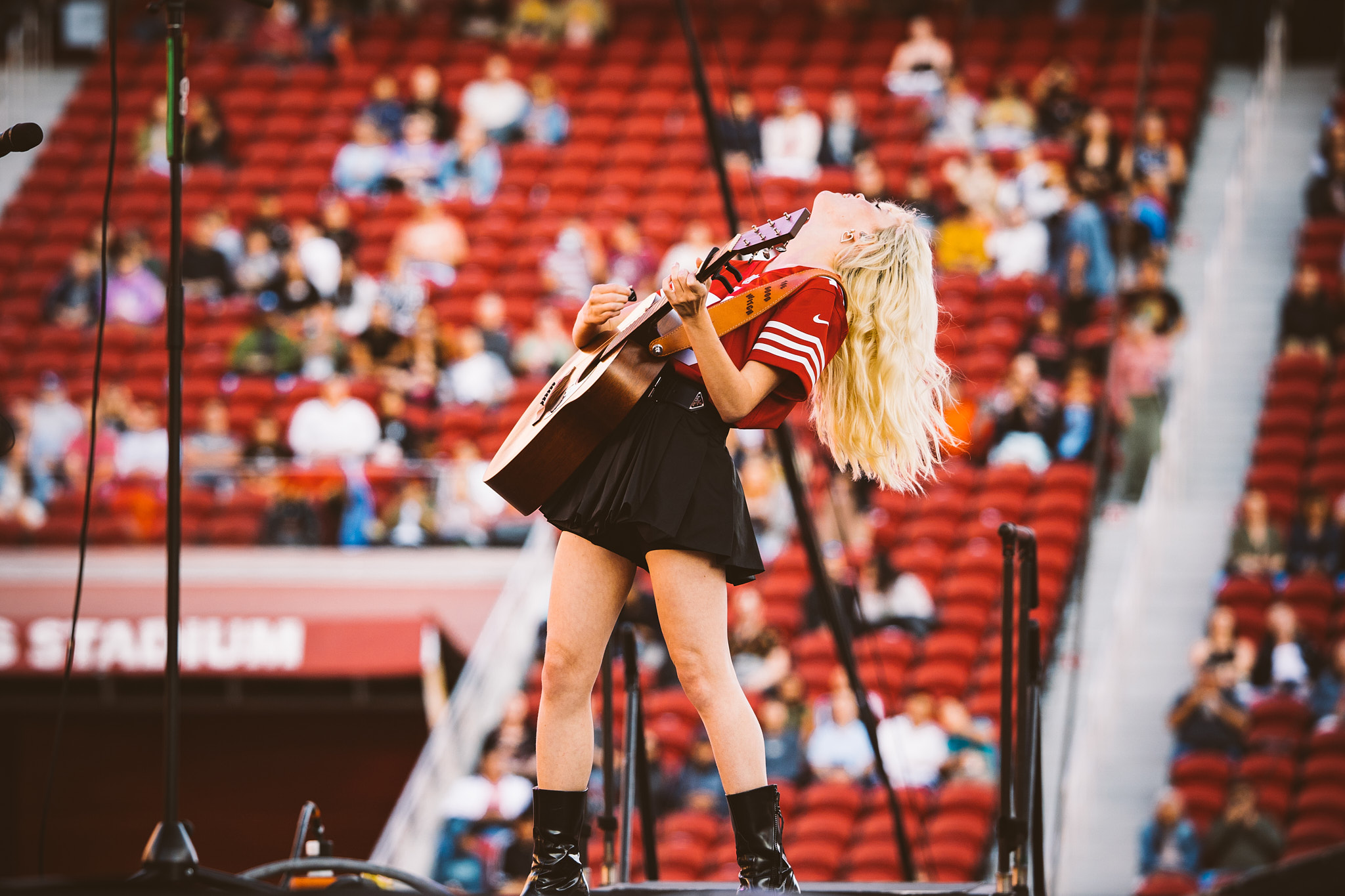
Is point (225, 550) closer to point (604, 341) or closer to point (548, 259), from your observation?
point (548, 259)

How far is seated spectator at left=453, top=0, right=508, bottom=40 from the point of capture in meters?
12.4

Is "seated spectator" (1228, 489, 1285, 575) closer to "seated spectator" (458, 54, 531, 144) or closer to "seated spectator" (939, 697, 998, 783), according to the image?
"seated spectator" (939, 697, 998, 783)

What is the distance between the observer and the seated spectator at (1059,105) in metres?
10.0

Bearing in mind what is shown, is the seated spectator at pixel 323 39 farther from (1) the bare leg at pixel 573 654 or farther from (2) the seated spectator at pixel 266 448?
(1) the bare leg at pixel 573 654

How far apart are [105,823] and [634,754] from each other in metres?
6.54

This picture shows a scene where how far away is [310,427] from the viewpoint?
894cm

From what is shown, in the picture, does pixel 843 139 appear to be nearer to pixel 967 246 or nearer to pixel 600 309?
pixel 967 246

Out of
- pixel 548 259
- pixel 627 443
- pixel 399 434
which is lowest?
pixel 627 443

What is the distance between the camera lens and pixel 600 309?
2572mm

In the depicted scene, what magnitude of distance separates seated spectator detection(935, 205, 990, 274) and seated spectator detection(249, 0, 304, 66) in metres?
5.84

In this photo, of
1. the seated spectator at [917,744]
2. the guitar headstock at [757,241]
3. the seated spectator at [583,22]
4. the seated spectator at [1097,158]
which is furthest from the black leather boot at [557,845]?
the seated spectator at [583,22]

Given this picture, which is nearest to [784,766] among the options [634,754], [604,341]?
[634,754]

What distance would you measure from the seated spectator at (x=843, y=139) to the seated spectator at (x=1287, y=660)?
174 inches

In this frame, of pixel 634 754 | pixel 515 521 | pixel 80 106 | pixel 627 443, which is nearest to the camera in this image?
pixel 627 443
